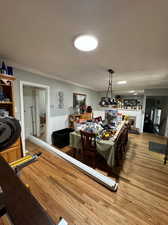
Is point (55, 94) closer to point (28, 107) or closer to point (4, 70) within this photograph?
point (28, 107)

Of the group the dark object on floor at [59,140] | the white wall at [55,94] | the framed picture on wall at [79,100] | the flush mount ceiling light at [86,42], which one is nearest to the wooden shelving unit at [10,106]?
the white wall at [55,94]

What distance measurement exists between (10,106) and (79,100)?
2.94m

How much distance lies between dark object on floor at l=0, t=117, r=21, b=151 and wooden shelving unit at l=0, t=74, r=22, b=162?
154 centimetres

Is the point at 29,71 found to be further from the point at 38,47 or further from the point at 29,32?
A: the point at 29,32

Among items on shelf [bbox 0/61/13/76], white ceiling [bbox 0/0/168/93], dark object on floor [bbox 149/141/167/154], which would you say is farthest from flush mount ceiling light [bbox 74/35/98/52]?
dark object on floor [bbox 149/141/167/154]

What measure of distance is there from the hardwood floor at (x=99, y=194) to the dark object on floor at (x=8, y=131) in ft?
4.08

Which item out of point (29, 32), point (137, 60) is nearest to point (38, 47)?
point (29, 32)

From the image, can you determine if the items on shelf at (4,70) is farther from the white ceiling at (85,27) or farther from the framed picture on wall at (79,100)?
the framed picture on wall at (79,100)

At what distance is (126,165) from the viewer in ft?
7.97

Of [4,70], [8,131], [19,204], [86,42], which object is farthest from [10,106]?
[19,204]

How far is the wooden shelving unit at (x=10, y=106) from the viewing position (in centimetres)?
192

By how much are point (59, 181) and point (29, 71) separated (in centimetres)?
276

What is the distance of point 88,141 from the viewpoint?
2129 mm

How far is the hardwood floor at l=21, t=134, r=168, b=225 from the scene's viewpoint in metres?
1.28
